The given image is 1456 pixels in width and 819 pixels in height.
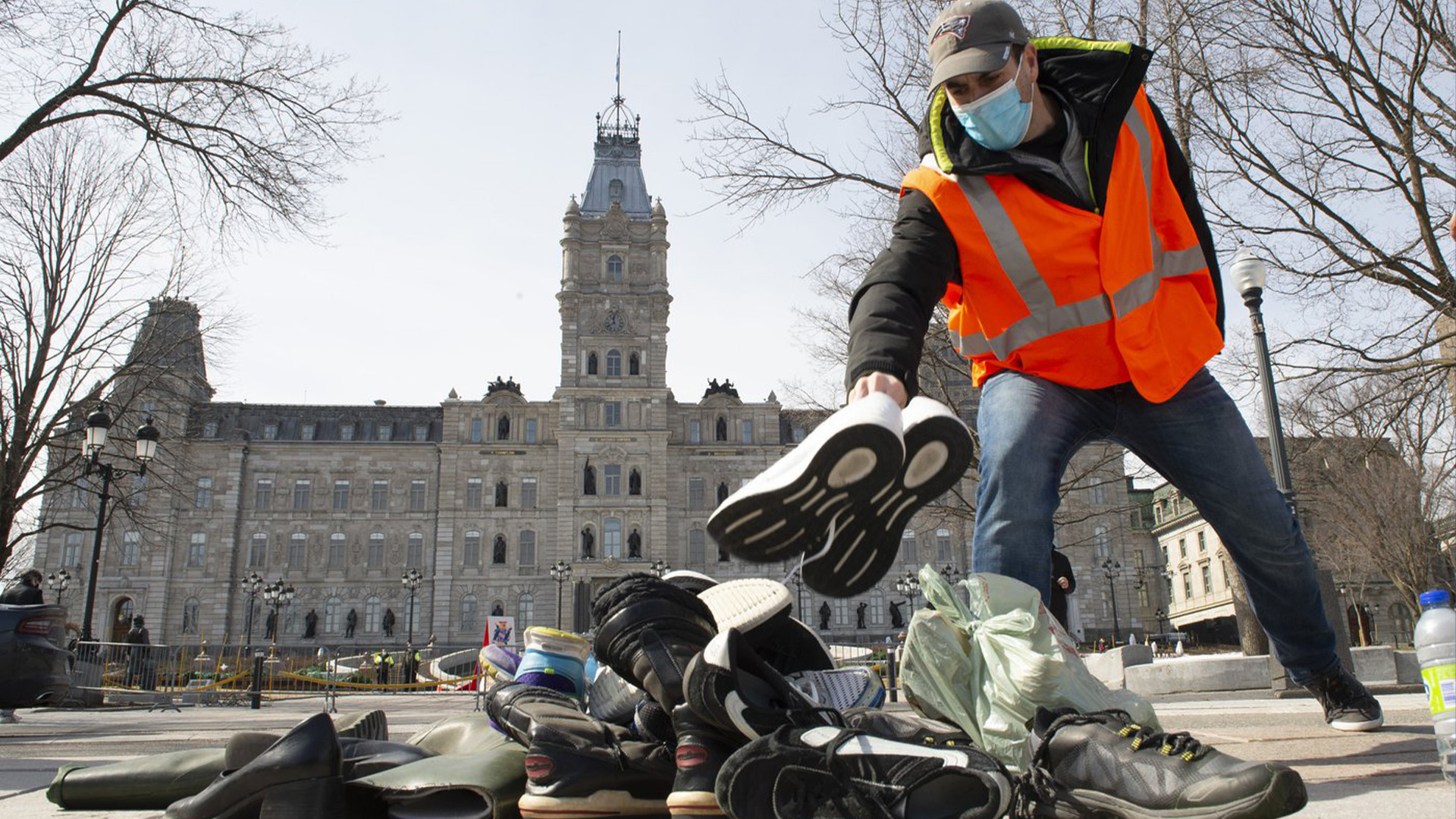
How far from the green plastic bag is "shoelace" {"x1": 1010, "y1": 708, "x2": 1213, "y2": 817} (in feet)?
0.47

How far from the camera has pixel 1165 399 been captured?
8.73 ft

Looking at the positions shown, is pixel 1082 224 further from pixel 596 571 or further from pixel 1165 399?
pixel 596 571

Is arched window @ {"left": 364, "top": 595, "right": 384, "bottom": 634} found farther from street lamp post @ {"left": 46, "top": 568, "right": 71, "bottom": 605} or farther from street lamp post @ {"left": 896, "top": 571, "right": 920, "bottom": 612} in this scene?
street lamp post @ {"left": 896, "top": 571, "right": 920, "bottom": 612}

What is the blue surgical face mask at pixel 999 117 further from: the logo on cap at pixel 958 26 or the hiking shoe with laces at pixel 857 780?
the hiking shoe with laces at pixel 857 780

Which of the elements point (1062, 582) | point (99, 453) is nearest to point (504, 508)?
point (99, 453)

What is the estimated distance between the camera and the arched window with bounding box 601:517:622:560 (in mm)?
49625

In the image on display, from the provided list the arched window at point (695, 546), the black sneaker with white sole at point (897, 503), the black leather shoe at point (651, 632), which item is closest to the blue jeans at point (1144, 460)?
the black sneaker with white sole at point (897, 503)

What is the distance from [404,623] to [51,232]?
33762 mm

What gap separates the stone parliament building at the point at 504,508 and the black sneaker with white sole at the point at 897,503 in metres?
45.5

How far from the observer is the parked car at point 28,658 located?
7168mm

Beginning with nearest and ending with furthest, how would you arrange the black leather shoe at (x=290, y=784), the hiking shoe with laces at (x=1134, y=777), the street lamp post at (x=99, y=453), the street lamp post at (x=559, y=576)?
the hiking shoe with laces at (x=1134, y=777) → the black leather shoe at (x=290, y=784) → the street lamp post at (x=99, y=453) → the street lamp post at (x=559, y=576)

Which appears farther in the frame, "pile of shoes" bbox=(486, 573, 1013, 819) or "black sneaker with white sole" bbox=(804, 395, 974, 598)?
"black sneaker with white sole" bbox=(804, 395, 974, 598)

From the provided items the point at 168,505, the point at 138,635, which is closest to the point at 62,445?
the point at 138,635

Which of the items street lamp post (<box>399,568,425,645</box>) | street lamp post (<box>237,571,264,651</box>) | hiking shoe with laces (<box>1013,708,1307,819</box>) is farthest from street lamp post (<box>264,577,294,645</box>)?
hiking shoe with laces (<box>1013,708,1307,819</box>)
